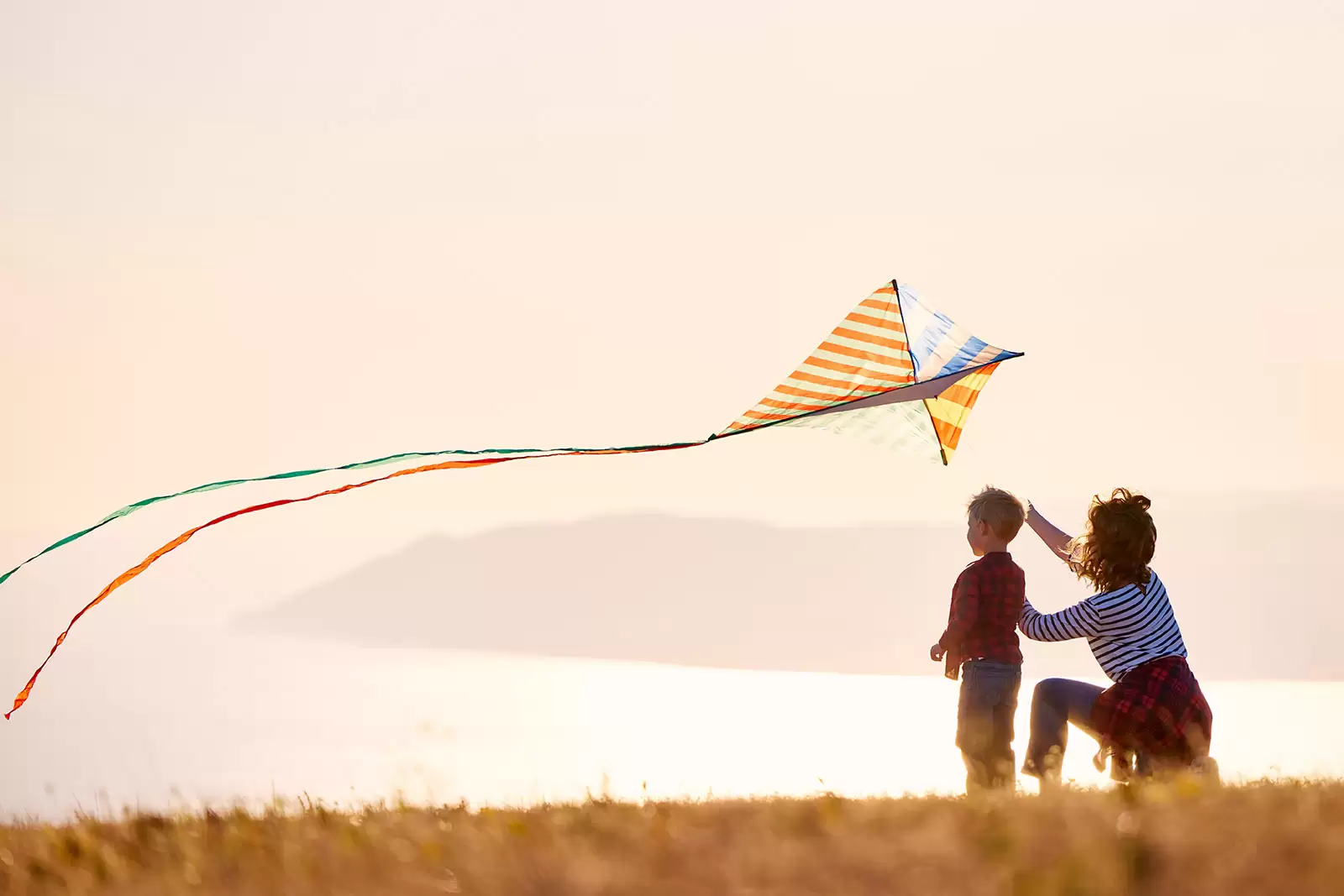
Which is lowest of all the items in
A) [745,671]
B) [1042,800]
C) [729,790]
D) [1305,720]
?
[745,671]

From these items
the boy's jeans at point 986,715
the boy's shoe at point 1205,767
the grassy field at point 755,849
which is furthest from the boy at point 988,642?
the grassy field at point 755,849

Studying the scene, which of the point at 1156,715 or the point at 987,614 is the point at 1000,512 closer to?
the point at 987,614

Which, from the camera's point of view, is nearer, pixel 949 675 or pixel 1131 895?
pixel 1131 895

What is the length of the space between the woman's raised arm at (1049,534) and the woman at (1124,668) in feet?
0.93

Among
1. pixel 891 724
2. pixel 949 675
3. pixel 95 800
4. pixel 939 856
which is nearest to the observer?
pixel 939 856

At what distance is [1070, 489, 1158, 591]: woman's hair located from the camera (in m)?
7.30

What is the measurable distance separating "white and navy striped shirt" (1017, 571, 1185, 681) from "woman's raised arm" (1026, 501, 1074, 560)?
0.48 metres

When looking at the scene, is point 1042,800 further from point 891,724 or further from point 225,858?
point 891,724

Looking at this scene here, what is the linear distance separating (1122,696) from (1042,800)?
1.79 metres

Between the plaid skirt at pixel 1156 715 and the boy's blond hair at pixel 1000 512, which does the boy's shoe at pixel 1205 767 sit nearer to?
the plaid skirt at pixel 1156 715

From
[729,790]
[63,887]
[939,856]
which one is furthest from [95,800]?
[939,856]

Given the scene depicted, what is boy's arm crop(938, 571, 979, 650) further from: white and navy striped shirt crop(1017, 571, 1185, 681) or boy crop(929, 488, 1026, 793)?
white and navy striped shirt crop(1017, 571, 1185, 681)

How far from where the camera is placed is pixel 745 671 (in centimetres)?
3241

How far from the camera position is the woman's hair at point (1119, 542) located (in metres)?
7.30
